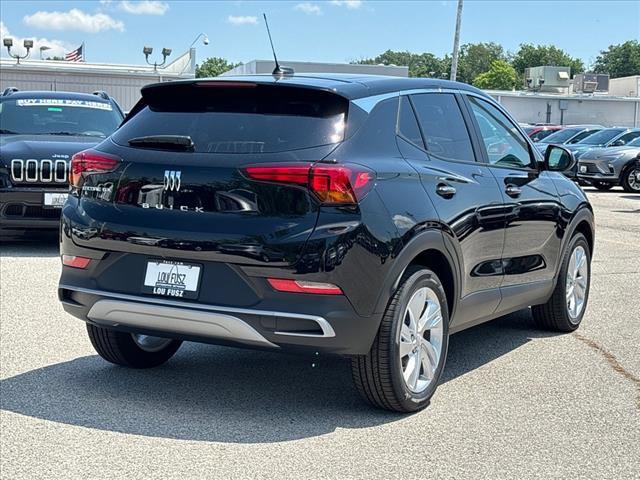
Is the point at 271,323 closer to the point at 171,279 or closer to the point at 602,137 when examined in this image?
the point at 171,279

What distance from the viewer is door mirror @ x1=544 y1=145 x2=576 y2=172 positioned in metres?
6.92

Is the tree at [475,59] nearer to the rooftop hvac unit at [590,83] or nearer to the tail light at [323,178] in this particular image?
the rooftop hvac unit at [590,83]

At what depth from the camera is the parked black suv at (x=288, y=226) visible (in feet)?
15.2

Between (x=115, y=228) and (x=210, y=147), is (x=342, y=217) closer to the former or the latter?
(x=210, y=147)

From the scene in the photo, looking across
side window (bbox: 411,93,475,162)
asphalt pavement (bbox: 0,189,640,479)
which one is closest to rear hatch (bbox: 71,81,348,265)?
side window (bbox: 411,93,475,162)

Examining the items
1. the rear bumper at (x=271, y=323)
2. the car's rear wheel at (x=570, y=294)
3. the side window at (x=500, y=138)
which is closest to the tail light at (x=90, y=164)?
the rear bumper at (x=271, y=323)

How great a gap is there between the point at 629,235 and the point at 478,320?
9332 mm

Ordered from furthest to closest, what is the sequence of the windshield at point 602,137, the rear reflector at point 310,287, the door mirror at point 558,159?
the windshield at point 602,137 < the door mirror at point 558,159 < the rear reflector at point 310,287

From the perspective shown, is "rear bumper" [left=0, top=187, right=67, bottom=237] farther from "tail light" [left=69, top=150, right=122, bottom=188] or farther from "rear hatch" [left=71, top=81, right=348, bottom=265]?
"rear hatch" [left=71, top=81, right=348, bottom=265]

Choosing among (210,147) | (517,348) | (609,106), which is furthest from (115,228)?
(609,106)

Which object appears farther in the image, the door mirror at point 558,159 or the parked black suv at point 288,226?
the door mirror at point 558,159

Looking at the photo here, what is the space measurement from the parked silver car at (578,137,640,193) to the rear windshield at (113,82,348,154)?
67.6 feet

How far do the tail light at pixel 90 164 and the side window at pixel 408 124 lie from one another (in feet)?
4.95

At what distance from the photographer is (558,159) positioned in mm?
6953
